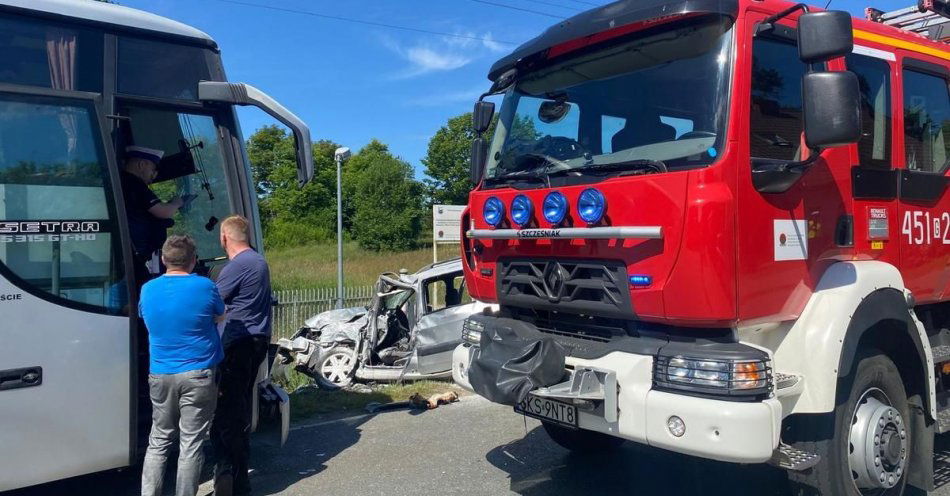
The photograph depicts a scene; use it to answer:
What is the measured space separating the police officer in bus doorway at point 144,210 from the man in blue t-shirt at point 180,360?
793mm

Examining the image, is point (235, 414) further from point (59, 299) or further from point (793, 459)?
point (793, 459)

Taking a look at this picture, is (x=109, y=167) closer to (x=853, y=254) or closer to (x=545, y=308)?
(x=545, y=308)

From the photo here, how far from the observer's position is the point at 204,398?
4363 millimetres

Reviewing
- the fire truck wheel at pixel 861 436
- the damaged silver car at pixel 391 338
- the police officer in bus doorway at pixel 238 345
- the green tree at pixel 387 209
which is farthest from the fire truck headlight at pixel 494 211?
the green tree at pixel 387 209

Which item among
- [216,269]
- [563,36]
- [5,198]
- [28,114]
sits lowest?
[216,269]

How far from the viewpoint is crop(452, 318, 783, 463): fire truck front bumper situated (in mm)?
3264

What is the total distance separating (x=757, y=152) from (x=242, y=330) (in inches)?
137

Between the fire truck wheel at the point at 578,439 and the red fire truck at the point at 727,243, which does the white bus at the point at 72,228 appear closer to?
the red fire truck at the point at 727,243

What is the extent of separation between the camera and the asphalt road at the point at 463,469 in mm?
4996

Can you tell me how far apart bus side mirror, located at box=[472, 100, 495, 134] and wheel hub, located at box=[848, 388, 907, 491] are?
3039 millimetres

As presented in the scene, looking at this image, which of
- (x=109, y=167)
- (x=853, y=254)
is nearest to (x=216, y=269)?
(x=109, y=167)

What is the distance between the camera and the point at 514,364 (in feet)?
13.2

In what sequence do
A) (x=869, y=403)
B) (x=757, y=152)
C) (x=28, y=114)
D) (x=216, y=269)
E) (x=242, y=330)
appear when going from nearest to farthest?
1. (x=757, y=152)
2. (x=869, y=403)
3. (x=28, y=114)
4. (x=242, y=330)
5. (x=216, y=269)

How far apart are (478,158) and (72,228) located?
8.87 feet
